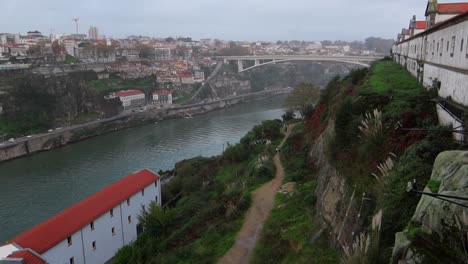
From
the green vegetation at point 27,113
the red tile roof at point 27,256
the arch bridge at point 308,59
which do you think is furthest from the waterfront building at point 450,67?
the arch bridge at point 308,59

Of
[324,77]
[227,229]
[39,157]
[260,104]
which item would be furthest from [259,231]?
[324,77]

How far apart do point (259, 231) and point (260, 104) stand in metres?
32.3

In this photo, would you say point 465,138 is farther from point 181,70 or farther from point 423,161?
point 181,70

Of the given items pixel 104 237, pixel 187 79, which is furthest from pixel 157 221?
pixel 187 79

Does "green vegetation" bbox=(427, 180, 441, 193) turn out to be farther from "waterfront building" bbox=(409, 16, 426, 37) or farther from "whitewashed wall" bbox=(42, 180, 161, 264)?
"waterfront building" bbox=(409, 16, 426, 37)

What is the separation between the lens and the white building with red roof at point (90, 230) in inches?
285

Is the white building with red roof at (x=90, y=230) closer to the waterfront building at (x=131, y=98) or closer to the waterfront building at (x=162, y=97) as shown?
the waterfront building at (x=131, y=98)

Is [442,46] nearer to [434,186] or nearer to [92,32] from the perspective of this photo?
[434,186]

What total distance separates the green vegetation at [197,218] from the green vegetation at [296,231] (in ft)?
2.46

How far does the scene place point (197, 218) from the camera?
27.1 ft

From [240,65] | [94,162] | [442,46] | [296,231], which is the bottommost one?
[94,162]

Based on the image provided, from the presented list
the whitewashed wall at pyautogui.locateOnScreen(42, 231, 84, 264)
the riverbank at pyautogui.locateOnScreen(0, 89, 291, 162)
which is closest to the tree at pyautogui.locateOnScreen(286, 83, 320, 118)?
the riverbank at pyautogui.locateOnScreen(0, 89, 291, 162)

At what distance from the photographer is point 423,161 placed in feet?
12.7

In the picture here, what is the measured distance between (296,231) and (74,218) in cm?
510
